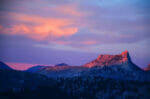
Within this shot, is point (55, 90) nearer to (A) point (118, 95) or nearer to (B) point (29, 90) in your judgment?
(B) point (29, 90)

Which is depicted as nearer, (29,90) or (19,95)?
(19,95)

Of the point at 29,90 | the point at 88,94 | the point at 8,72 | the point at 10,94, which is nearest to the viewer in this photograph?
the point at 10,94

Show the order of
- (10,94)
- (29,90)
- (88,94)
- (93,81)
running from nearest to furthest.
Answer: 1. (10,94)
2. (29,90)
3. (88,94)
4. (93,81)

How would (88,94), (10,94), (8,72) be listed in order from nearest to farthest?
(10,94), (88,94), (8,72)

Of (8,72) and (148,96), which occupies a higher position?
(8,72)

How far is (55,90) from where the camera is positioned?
137875 mm

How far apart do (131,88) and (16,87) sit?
66865 millimetres

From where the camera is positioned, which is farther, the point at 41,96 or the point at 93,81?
the point at 93,81

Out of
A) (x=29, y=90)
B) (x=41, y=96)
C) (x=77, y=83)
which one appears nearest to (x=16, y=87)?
(x=29, y=90)

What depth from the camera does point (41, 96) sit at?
12538 centimetres

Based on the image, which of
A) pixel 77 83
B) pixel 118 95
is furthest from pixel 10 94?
pixel 118 95

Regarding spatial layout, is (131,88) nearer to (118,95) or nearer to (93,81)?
(118,95)

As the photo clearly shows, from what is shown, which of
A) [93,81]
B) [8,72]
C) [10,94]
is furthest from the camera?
[93,81]

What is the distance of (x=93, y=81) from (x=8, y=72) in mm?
55942
